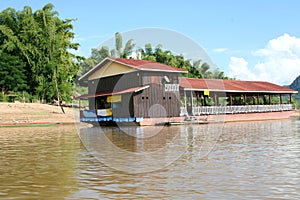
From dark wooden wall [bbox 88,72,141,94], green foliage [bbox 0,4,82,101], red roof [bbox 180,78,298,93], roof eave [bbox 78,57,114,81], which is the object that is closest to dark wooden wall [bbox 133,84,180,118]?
dark wooden wall [bbox 88,72,141,94]

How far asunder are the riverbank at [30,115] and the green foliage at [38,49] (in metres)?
6.38

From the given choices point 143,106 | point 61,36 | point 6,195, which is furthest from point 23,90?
point 6,195

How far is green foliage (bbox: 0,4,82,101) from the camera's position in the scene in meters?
37.2

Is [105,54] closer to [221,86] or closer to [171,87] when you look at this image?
[221,86]

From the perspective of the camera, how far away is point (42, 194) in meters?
4.95

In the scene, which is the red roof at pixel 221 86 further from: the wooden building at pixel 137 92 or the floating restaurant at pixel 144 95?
the wooden building at pixel 137 92

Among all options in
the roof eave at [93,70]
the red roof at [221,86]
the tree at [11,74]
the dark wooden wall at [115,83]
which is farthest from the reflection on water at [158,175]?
the tree at [11,74]

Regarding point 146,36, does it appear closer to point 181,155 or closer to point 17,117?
point 181,155

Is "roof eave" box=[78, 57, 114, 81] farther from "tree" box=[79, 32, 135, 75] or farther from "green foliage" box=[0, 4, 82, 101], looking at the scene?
"green foliage" box=[0, 4, 82, 101]

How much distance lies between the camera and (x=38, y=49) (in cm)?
3841

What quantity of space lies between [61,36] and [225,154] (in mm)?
35173

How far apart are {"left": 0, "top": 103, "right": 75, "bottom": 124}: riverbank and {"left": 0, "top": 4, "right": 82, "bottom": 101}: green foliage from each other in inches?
251

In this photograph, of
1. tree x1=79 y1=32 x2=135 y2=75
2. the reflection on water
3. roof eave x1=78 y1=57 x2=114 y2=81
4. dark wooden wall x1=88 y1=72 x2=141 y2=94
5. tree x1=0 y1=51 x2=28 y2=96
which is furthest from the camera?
tree x1=79 y1=32 x2=135 y2=75

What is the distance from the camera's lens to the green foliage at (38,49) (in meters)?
37.2
